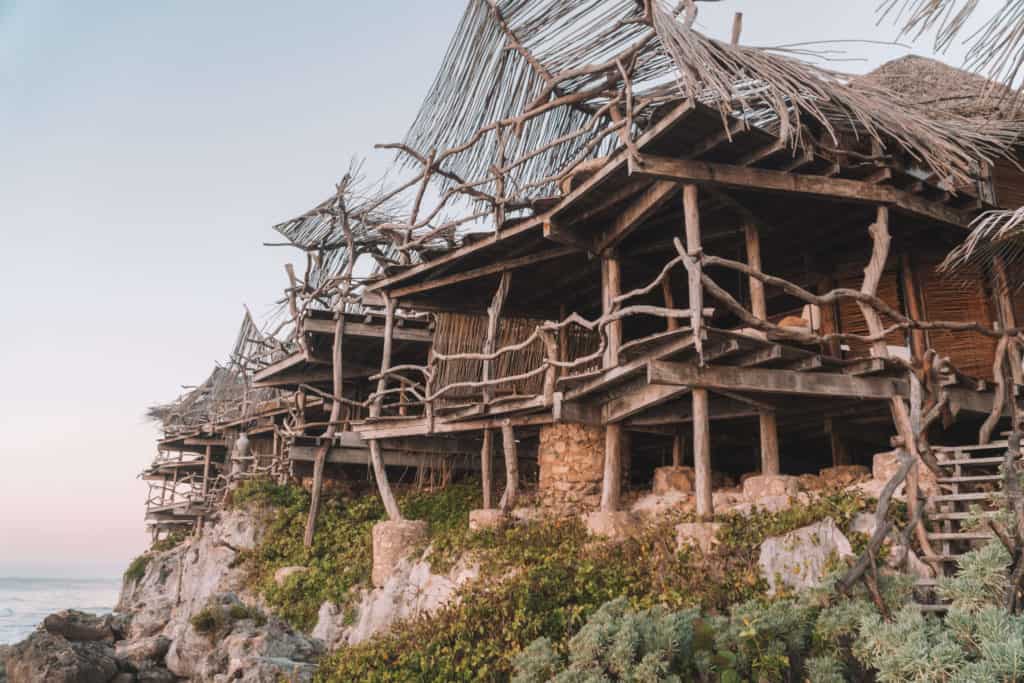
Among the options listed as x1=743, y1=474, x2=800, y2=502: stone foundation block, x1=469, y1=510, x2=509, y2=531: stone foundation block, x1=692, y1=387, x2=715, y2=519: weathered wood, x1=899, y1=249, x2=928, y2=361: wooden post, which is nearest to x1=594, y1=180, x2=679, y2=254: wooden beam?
x1=692, y1=387, x2=715, y2=519: weathered wood

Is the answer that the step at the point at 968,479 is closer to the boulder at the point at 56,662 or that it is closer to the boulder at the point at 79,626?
the boulder at the point at 56,662

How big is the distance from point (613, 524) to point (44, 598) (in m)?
80.4

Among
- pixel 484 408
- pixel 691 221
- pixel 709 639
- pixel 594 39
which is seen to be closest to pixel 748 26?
pixel 594 39

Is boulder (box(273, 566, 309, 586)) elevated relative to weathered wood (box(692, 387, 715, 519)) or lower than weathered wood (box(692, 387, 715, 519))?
lower

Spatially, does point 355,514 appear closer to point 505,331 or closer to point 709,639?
point 505,331

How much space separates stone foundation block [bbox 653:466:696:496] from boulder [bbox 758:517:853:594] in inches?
118

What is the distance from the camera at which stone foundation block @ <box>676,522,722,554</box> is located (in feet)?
27.9

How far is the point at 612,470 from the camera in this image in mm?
10953

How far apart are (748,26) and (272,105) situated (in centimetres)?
1306

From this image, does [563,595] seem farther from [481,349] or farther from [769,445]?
[481,349]

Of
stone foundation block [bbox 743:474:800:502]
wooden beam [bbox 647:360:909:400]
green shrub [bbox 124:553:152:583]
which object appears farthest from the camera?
green shrub [bbox 124:553:152:583]

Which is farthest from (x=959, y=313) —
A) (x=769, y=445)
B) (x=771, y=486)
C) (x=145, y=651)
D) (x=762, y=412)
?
(x=145, y=651)

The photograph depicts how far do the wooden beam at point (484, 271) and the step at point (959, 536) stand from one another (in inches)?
260

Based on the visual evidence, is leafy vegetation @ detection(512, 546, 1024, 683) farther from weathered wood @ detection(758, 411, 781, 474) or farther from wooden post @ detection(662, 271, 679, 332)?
wooden post @ detection(662, 271, 679, 332)
